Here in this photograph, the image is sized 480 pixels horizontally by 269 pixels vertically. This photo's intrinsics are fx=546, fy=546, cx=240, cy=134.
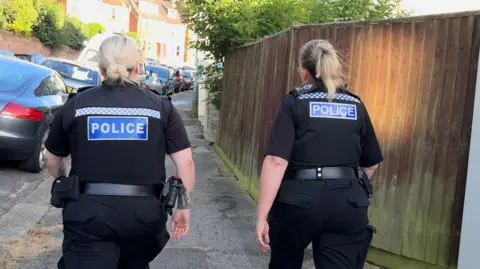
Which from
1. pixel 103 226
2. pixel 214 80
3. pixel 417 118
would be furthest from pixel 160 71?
pixel 103 226

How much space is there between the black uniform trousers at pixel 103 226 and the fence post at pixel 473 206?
229cm

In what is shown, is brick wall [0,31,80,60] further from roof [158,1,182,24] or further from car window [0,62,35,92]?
roof [158,1,182,24]

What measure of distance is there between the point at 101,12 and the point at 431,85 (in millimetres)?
54824

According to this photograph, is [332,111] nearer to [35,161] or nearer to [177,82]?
[35,161]

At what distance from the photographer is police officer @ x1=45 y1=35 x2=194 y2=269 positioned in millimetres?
2557

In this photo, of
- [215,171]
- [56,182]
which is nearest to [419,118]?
[56,182]

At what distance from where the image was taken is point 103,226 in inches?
99.7

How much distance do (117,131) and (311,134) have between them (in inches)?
38.5

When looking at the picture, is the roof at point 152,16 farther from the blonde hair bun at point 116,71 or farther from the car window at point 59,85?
the blonde hair bun at point 116,71

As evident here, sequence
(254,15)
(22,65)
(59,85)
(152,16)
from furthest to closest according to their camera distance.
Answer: (152,16) < (59,85) < (254,15) < (22,65)

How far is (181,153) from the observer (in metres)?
2.80

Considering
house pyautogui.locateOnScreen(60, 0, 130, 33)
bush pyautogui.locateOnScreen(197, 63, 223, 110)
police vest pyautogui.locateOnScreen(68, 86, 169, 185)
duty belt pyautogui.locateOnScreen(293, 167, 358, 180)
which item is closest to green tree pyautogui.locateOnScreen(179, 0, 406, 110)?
bush pyautogui.locateOnScreen(197, 63, 223, 110)

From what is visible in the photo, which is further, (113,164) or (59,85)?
(59,85)

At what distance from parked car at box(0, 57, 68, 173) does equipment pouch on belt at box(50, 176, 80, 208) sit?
4.96 metres
